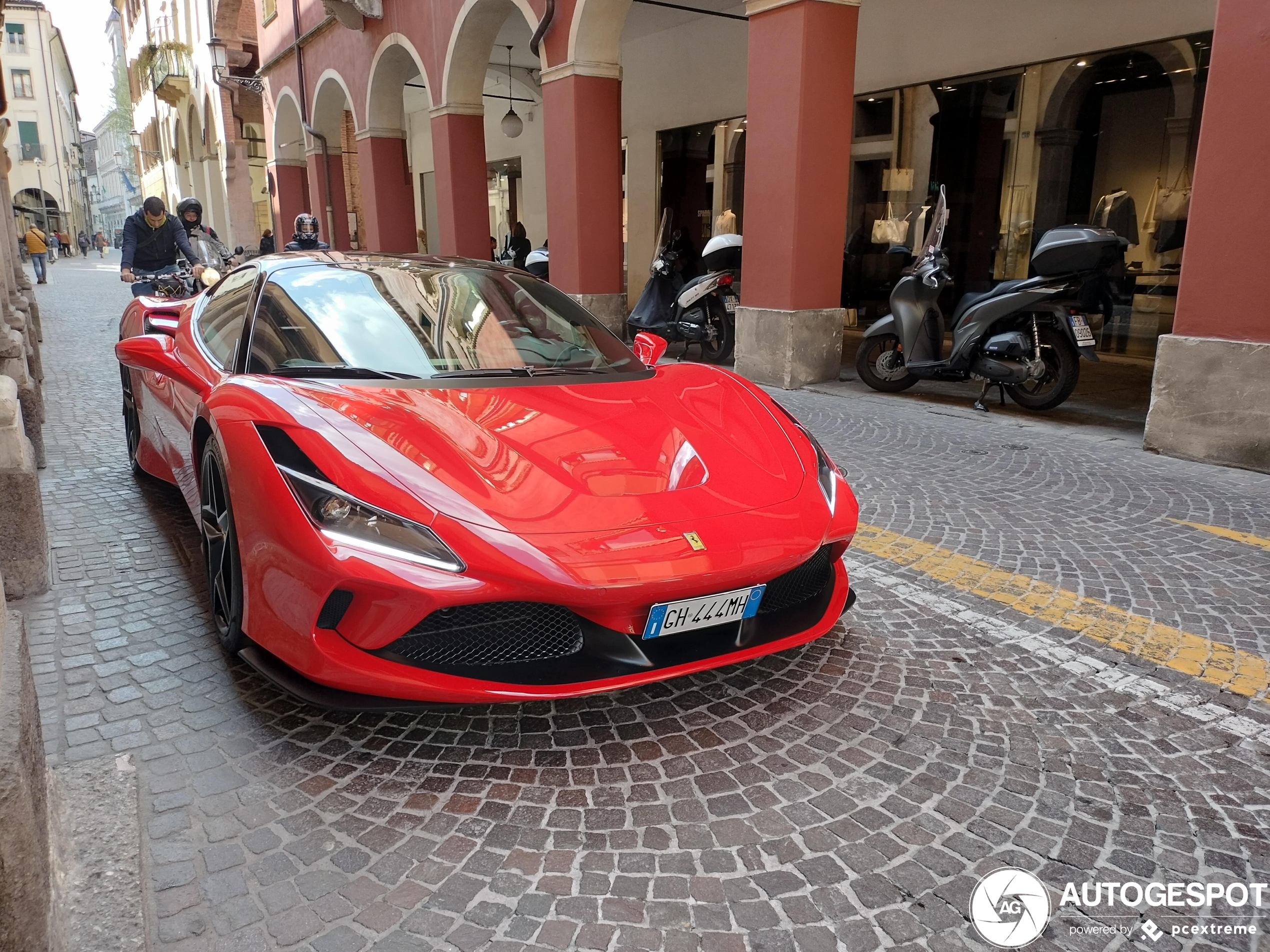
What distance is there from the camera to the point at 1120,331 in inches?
397

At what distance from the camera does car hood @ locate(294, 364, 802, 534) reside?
2.29 metres

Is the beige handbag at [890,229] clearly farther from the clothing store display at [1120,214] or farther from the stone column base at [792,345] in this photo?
the stone column base at [792,345]

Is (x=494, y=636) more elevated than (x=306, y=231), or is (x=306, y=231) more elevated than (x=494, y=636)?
(x=306, y=231)

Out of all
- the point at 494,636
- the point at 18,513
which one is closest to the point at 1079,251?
the point at 494,636

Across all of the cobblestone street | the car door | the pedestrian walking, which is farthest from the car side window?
the pedestrian walking

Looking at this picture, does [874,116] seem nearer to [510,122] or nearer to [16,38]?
[510,122]

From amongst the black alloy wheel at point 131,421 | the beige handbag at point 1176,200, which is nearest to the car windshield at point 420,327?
the black alloy wheel at point 131,421

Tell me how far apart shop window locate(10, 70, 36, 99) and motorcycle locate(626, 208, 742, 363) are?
6793cm

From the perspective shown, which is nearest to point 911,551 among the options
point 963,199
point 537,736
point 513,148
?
point 537,736

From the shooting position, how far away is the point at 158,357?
3.68 metres

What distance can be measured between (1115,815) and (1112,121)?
387 inches

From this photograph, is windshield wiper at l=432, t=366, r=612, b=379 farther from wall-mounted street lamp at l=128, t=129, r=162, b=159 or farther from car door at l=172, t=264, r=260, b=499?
wall-mounted street lamp at l=128, t=129, r=162, b=159

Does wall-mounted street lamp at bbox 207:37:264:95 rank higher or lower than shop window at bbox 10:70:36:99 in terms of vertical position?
lower

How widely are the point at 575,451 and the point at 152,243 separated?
777 centimetres
